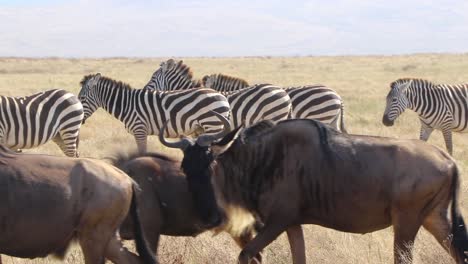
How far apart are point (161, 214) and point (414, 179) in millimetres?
1967

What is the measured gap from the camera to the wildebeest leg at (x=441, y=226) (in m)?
6.25

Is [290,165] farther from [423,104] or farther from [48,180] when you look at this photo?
[423,104]

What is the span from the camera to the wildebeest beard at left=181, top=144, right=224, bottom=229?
20.4 feet

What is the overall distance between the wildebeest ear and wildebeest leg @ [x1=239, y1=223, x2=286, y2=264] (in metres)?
0.71

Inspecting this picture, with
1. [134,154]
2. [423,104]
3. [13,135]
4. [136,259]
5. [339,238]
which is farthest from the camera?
[423,104]

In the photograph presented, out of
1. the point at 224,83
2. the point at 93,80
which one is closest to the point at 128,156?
the point at 93,80

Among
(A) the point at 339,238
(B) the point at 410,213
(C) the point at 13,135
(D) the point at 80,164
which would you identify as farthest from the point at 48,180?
(C) the point at 13,135

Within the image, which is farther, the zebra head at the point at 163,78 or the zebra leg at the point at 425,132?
the zebra head at the point at 163,78

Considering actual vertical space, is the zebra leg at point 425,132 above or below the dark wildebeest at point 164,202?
below

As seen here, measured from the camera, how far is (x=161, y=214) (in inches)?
255

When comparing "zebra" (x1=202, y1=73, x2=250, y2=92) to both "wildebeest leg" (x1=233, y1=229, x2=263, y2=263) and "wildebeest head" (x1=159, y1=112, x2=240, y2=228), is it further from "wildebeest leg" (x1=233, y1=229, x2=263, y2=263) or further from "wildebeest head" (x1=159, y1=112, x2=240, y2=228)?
"wildebeest head" (x1=159, y1=112, x2=240, y2=228)

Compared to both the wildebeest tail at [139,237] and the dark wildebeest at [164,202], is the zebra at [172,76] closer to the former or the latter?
the dark wildebeest at [164,202]

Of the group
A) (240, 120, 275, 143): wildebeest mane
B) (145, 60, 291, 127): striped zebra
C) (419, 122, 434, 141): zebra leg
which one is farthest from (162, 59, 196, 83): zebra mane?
(240, 120, 275, 143): wildebeest mane

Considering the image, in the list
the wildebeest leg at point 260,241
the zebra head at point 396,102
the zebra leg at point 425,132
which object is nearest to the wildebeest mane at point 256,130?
the wildebeest leg at point 260,241
